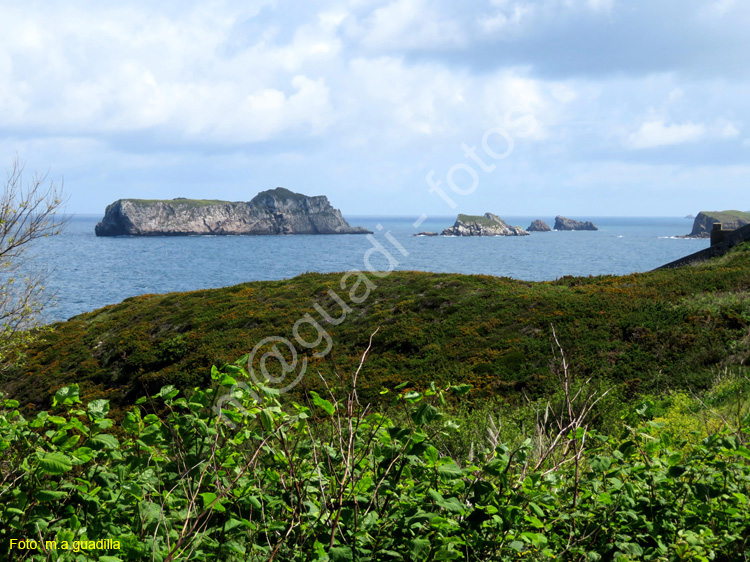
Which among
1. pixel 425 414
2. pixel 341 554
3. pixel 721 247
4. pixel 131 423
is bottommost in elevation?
pixel 341 554

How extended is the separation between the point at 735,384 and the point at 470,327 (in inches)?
399

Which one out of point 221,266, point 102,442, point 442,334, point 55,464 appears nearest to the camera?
point 55,464

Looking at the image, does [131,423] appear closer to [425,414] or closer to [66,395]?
[66,395]

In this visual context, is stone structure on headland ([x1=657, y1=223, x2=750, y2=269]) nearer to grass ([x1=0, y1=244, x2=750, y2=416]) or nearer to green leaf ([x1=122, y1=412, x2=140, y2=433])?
grass ([x1=0, y1=244, x2=750, y2=416])

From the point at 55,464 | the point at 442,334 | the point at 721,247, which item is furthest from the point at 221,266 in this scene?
the point at 55,464

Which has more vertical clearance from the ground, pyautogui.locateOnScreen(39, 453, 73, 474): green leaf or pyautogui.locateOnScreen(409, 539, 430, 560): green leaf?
pyautogui.locateOnScreen(39, 453, 73, 474): green leaf

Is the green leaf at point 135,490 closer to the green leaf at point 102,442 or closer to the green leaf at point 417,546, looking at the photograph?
the green leaf at point 102,442

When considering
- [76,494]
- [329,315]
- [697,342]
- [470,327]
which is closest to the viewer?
[76,494]

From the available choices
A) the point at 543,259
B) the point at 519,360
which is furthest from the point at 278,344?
the point at 543,259

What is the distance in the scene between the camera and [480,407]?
1326 cm

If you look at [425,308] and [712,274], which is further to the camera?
[425,308]

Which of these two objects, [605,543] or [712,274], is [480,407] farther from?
[712,274]

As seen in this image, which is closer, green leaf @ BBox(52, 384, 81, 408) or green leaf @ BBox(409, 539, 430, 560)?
green leaf @ BBox(409, 539, 430, 560)

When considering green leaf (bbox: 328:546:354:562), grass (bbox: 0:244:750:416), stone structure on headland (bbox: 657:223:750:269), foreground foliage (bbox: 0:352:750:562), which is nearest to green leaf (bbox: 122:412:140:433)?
foreground foliage (bbox: 0:352:750:562)
